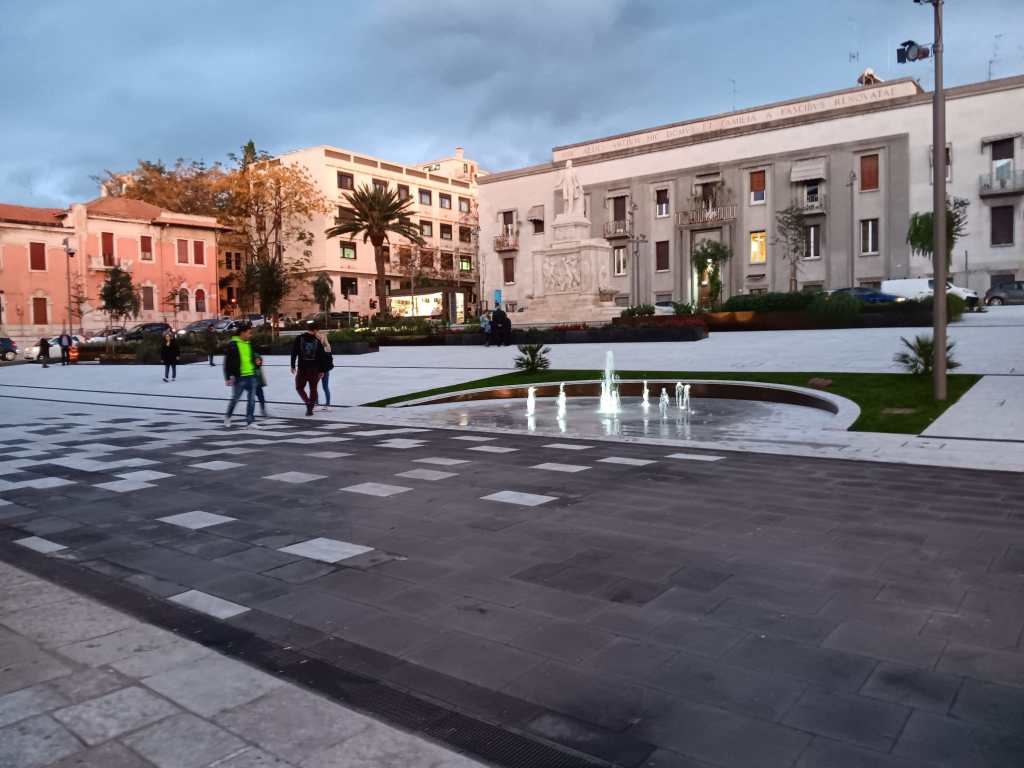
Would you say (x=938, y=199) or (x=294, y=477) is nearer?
(x=294, y=477)

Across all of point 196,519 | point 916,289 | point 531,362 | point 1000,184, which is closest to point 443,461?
point 196,519

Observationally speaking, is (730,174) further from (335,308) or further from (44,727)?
(44,727)

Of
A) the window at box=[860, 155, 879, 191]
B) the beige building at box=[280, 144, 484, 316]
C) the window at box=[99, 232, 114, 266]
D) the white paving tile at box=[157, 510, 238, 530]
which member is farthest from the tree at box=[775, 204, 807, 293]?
the window at box=[99, 232, 114, 266]

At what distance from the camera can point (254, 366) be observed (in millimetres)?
13695

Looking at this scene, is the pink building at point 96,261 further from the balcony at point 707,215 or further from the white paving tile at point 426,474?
the white paving tile at point 426,474

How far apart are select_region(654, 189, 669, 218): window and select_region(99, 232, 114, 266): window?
39.5m

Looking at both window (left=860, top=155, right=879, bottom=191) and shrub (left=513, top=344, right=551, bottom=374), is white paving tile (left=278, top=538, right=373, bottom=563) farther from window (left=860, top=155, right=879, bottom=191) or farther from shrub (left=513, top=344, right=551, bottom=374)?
window (left=860, top=155, right=879, bottom=191)

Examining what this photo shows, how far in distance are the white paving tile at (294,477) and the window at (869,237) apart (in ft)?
142

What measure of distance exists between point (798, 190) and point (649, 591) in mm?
47010

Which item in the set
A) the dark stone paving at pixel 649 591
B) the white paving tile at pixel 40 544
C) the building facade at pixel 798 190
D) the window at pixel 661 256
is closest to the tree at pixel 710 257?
the building facade at pixel 798 190

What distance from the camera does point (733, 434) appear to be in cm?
1087

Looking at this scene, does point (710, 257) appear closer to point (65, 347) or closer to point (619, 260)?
point (619, 260)

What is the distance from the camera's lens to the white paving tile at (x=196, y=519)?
6.18 metres

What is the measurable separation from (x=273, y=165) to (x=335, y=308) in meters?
12.8
